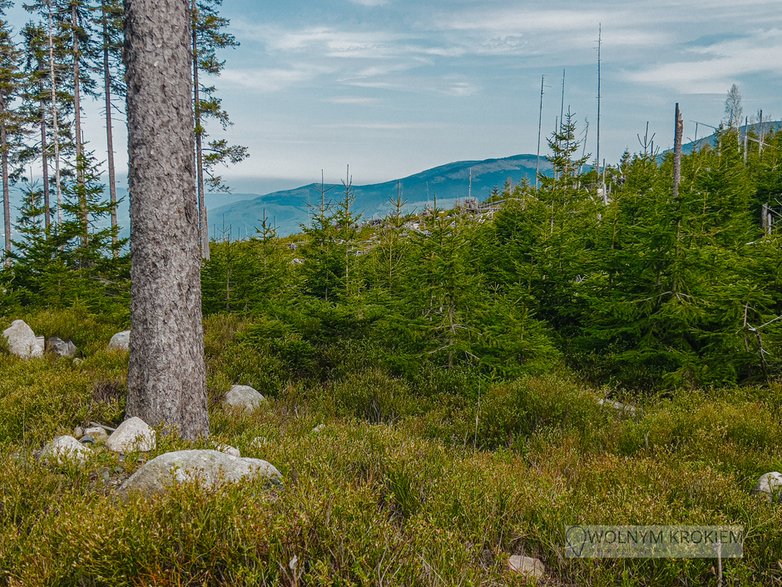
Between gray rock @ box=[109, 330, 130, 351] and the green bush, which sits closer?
the green bush

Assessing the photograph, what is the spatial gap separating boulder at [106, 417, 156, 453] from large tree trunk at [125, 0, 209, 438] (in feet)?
1.15

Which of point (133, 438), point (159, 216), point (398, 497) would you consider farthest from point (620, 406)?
point (159, 216)

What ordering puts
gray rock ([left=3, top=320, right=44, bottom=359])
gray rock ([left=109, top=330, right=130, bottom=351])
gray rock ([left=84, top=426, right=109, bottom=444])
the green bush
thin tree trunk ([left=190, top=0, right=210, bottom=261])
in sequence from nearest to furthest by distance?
gray rock ([left=84, top=426, right=109, bottom=444]) < the green bush < gray rock ([left=3, top=320, right=44, bottom=359]) < gray rock ([left=109, top=330, right=130, bottom=351]) < thin tree trunk ([left=190, top=0, right=210, bottom=261])

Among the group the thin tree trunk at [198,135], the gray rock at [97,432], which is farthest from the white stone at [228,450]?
the thin tree trunk at [198,135]

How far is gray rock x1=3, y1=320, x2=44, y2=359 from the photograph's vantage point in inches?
327

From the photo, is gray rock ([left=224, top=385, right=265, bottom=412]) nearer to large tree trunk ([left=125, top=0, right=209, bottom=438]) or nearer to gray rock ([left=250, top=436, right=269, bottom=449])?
large tree trunk ([left=125, top=0, right=209, bottom=438])

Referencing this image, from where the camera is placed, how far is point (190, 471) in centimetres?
313

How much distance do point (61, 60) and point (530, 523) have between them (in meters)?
38.3

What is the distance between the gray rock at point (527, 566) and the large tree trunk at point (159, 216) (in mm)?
3720

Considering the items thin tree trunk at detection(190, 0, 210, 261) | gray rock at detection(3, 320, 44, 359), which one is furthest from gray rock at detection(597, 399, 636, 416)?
thin tree trunk at detection(190, 0, 210, 261)

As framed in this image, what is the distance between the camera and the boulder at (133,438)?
4302mm

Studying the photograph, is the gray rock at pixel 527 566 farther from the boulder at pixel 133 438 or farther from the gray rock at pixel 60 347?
the gray rock at pixel 60 347

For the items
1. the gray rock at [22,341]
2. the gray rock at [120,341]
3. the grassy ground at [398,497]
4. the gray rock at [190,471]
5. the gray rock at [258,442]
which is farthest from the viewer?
the gray rock at [120,341]

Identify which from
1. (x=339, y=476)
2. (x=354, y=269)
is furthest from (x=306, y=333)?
(x=339, y=476)
